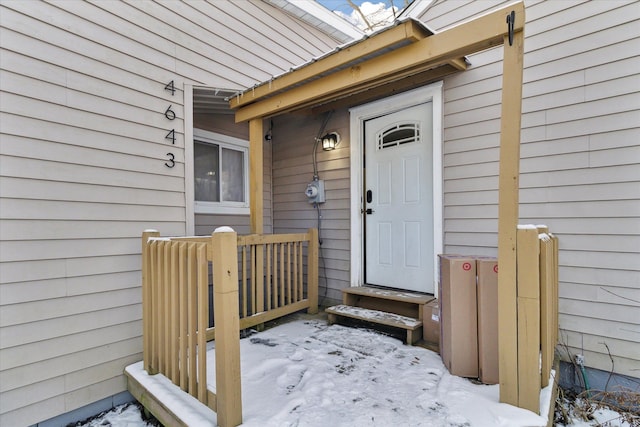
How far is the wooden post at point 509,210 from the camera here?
174cm

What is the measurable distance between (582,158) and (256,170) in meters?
2.82

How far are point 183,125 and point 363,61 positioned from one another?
1.75 meters

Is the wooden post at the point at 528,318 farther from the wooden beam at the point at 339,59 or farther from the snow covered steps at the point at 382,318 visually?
the wooden beam at the point at 339,59

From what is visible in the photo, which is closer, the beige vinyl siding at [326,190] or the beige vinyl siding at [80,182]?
the beige vinyl siding at [80,182]

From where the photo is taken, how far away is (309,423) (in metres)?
1.72

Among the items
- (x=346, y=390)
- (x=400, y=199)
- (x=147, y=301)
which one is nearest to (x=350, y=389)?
(x=346, y=390)

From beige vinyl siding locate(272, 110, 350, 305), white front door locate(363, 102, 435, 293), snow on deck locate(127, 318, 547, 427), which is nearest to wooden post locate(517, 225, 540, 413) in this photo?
snow on deck locate(127, 318, 547, 427)

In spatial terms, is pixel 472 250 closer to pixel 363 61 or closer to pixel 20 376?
pixel 363 61

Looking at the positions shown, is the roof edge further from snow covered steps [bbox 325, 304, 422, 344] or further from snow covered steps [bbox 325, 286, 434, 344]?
snow covered steps [bbox 325, 304, 422, 344]

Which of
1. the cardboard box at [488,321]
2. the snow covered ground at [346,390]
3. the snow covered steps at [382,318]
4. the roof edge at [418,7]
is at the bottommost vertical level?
the snow covered ground at [346,390]

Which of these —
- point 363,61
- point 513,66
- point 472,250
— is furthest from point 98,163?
point 472,250

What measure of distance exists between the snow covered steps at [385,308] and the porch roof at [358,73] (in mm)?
1951

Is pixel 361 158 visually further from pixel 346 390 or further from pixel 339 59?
pixel 346 390

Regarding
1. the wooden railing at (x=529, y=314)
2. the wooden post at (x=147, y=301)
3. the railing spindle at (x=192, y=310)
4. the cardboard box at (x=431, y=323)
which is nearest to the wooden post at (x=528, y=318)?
the wooden railing at (x=529, y=314)
